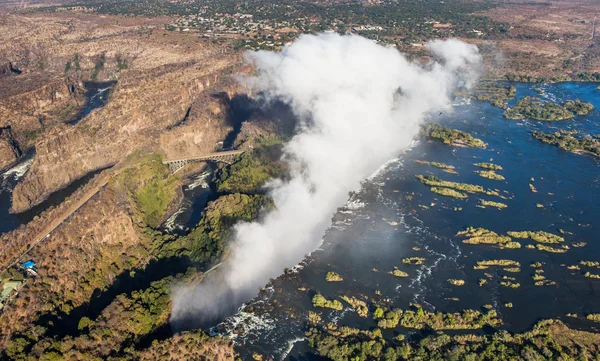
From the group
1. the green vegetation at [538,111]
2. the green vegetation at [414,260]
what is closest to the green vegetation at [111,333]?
the green vegetation at [414,260]

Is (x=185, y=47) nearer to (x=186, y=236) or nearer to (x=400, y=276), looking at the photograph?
(x=186, y=236)

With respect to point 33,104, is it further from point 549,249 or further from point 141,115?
point 549,249

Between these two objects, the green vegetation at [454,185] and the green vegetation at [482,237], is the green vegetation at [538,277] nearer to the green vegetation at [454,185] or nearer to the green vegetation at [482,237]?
the green vegetation at [482,237]

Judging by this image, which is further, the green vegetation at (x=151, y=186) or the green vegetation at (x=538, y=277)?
the green vegetation at (x=151, y=186)

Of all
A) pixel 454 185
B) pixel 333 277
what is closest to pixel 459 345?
pixel 333 277

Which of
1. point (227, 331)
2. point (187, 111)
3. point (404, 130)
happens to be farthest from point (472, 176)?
point (187, 111)

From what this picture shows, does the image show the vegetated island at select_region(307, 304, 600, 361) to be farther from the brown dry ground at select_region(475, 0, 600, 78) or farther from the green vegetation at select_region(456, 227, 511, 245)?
the brown dry ground at select_region(475, 0, 600, 78)

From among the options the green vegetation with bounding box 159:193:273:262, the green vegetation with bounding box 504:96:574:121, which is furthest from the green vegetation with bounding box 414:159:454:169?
the green vegetation with bounding box 504:96:574:121
